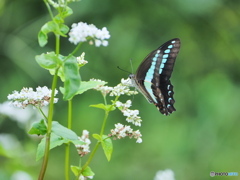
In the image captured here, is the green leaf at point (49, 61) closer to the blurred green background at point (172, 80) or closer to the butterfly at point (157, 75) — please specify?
the butterfly at point (157, 75)

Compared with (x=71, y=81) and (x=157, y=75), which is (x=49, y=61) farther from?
(x=157, y=75)

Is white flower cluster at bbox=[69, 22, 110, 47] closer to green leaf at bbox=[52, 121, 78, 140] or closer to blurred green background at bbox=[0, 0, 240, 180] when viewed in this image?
green leaf at bbox=[52, 121, 78, 140]

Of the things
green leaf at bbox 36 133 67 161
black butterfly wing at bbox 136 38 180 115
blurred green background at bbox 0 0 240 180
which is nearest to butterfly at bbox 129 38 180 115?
black butterfly wing at bbox 136 38 180 115

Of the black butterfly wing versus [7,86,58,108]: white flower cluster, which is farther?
the black butterfly wing

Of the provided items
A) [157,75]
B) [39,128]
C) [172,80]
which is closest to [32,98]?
[39,128]

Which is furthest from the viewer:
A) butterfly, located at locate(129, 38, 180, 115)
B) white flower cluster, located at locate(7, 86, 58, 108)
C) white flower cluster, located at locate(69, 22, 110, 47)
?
butterfly, located at locate(129, 38, 180, 115)

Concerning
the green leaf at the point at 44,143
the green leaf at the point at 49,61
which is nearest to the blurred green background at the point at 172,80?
the green leaf at the point at 44,143

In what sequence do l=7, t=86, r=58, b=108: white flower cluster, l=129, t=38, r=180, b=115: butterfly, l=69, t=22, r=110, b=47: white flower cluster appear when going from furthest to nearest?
1. l=129, t=38, r=180, b=115: butterfly
2. l=7, t=86, r=58, b=108: white flower cluster
3. l=69, t=22, r=110, b=47: white flower cluster
